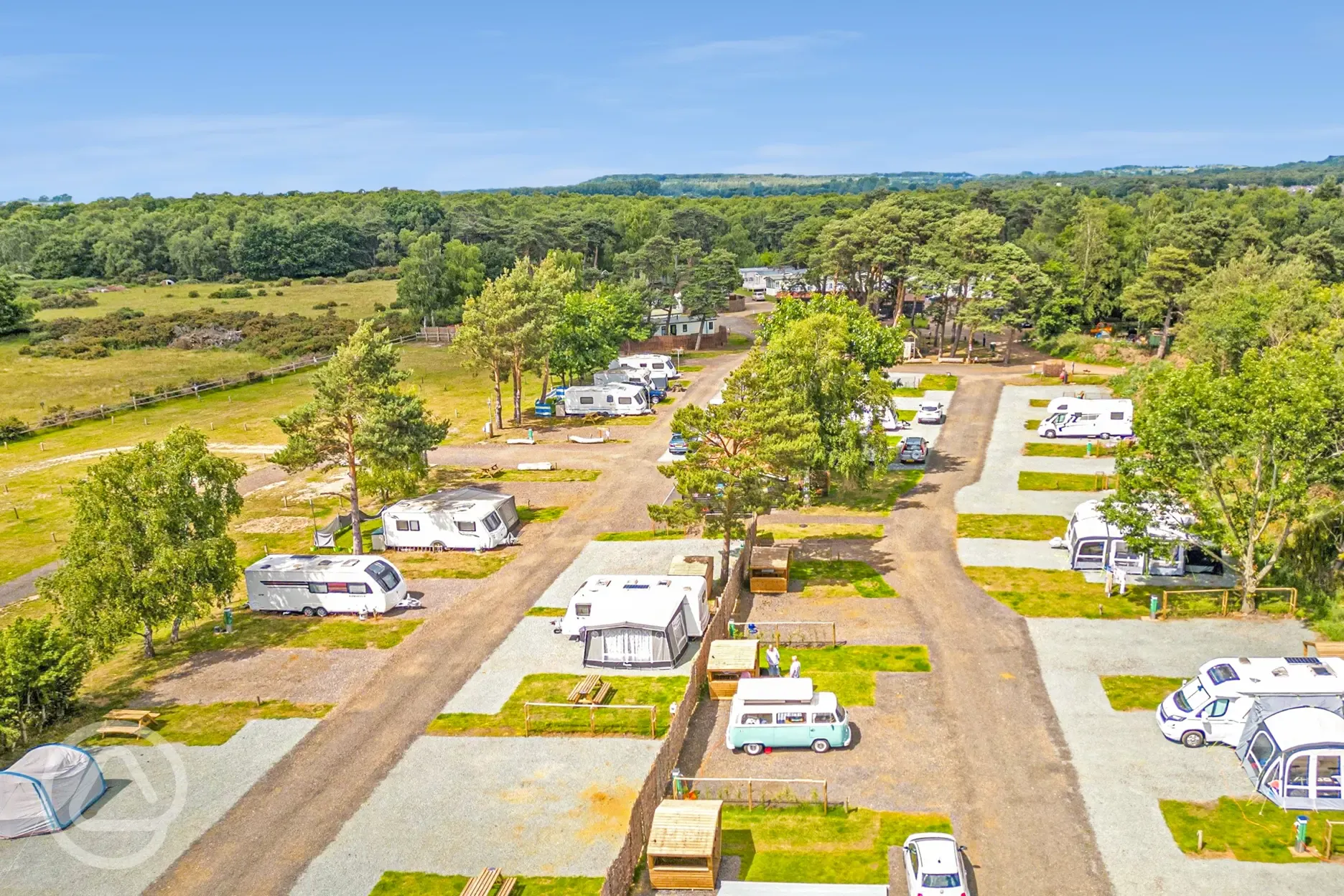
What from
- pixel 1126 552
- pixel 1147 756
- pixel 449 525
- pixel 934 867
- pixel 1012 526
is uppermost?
pixel 1126 552

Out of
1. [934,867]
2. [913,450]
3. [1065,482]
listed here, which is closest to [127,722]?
[934,867]

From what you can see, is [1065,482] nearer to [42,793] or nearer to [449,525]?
[449,525]

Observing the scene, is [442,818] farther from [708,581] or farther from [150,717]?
[708,581]

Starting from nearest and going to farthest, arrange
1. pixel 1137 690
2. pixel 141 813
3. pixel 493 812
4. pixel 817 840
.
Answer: pixel 817 840, pixel 493 812, pixel 141 813, pixel 1137 690

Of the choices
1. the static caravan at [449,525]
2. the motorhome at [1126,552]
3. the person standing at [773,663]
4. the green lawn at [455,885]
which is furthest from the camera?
the static caravan at [449,525]

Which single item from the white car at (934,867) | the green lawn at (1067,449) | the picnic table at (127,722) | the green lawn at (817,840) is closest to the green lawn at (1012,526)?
the green lawn at (1067,449)

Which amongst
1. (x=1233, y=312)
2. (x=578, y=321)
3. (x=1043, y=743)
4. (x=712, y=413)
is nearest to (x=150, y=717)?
(x=712, y=413)

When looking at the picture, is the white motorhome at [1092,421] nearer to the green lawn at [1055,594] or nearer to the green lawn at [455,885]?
the green lawn at [1055,594]

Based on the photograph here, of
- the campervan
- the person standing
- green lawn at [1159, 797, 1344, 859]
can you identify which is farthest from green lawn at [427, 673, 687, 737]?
green lawn at [1159, 797, 1344, 859]
